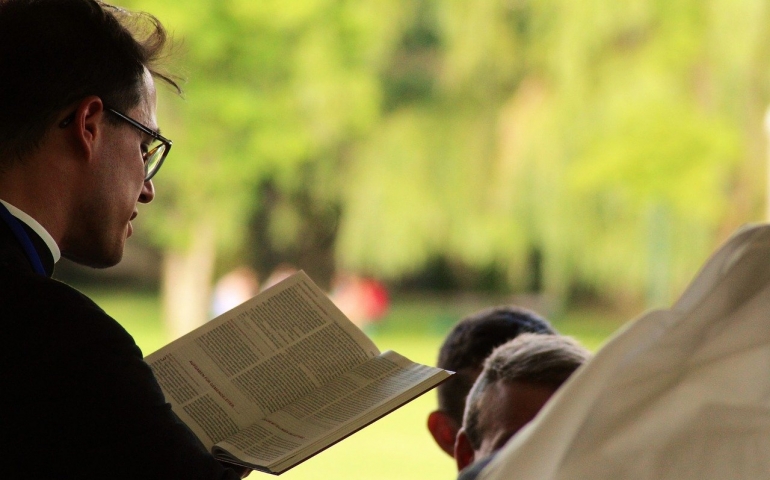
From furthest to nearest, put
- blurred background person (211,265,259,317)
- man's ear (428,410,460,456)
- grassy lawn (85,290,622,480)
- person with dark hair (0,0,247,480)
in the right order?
blurred background person (211,265,259,317)
grassy lawn (85,290,622,480)
man's ear (428,410,460,456)
person with dark hair (0,0,247,480)

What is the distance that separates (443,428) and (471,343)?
135 mm

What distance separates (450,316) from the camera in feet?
36.5

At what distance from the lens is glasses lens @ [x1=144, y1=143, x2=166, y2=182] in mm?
1053

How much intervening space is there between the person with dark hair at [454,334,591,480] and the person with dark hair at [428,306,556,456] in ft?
0.62

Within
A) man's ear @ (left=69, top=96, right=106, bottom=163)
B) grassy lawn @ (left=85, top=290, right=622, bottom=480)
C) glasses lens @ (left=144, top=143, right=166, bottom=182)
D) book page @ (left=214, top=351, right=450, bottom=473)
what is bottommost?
grassy lawn @ (left=85, top=290, right=622, bottom=480)

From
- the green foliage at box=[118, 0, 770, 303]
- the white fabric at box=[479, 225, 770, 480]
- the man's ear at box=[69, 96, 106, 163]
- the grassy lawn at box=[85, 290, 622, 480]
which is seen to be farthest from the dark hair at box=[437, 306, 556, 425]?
the green foliage at box=[118, 0, 770, 303]

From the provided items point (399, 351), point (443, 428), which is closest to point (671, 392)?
point (443, 428)

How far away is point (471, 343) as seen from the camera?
1.46 metres

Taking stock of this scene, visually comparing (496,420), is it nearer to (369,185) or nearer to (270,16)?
(369,185)

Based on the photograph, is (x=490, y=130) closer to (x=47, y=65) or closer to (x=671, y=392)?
(x=47, y=65)

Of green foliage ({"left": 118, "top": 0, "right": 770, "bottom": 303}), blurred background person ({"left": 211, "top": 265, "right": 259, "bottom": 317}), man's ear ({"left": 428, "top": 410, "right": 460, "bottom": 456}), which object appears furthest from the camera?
blurred background person ({"left": 211, "top": 265, "right": 259, "bottom": 317})

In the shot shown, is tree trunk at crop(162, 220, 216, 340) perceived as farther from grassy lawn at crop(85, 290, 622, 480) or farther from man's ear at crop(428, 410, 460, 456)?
man's ear at crop(428, 410, 460, 456)

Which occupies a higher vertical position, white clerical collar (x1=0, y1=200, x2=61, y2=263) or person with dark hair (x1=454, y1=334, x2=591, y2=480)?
white clerical collar (x1=0, y1=200, x2=61, y2=263)

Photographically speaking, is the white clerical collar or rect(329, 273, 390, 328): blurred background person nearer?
the white clerical collar
